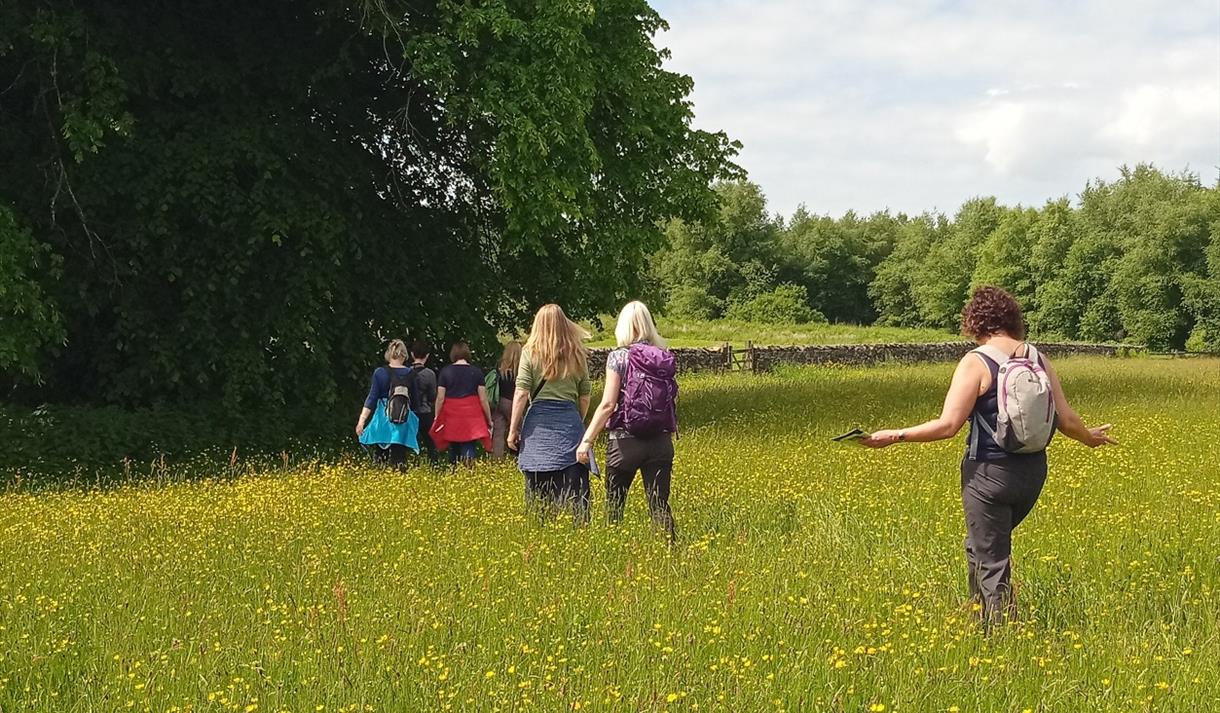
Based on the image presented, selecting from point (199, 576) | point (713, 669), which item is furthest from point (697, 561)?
point (199, 576)

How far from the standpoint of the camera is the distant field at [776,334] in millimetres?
65312

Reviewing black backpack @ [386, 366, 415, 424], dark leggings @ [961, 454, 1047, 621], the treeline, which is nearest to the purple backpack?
dark leggings @ [961, 454, 1047, 621]

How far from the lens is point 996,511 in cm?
560

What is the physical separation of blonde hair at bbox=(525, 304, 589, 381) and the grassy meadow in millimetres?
1187

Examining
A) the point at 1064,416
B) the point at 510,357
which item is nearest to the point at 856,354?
the point at 510,357

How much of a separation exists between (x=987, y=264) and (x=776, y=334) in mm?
38543

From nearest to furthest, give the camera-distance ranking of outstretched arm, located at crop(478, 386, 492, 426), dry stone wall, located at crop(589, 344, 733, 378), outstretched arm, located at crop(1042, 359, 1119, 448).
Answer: outstretched arm, located at crop(1042, 359, 1119, 448), outstretched arm, located at crop(478, 386, 492, 426), dry stone wall, located at crop(589, 344, 733, 378)

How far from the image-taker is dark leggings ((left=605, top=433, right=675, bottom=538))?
778 cm

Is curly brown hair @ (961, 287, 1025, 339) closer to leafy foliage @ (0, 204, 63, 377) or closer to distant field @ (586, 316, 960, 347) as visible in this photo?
leafy foliage @ (0, 204, 63, 377)

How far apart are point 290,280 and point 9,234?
3450 millimetres

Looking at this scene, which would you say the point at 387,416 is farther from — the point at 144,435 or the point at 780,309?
the point at 780,309

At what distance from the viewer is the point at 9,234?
1254 centimetres

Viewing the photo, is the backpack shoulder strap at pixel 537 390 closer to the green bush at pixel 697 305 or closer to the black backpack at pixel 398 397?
the black backpack at pixel 398 397

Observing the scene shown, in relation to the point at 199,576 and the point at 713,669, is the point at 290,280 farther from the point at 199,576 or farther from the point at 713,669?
the point at 713,669
